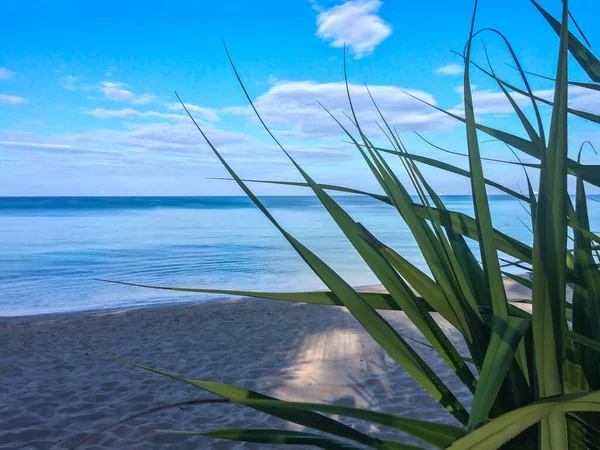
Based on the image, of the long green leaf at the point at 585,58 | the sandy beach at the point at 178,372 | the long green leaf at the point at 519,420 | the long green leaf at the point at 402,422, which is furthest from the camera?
the sandy beach at the point at 178,372

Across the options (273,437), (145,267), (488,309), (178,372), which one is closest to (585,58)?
(488,309)

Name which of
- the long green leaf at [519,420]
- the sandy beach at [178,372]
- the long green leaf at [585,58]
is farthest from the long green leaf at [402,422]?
the sandy beach at [178,372]

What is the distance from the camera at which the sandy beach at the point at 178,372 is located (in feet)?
12.5

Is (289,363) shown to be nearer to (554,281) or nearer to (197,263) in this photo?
(554,281)

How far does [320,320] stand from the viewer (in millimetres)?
7473

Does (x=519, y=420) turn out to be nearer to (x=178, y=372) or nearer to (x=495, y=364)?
(x=495, y=364)

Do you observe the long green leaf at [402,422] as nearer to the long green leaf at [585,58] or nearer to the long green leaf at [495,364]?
the long green leaf at [495,364]

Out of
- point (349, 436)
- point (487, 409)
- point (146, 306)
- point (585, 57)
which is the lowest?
point (146, 306)

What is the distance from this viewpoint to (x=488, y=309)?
75 centimetres

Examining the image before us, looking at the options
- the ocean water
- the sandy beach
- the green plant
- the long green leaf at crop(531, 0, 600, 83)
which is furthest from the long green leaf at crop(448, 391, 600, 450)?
the ocean water

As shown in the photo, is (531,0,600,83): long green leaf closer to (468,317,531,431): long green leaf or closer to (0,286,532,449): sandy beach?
(468,317,531,431): long green leaf

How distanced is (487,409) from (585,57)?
702 mm

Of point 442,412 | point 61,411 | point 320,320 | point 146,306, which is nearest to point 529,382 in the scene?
point 442,412

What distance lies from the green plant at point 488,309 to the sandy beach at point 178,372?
2.28 meters
